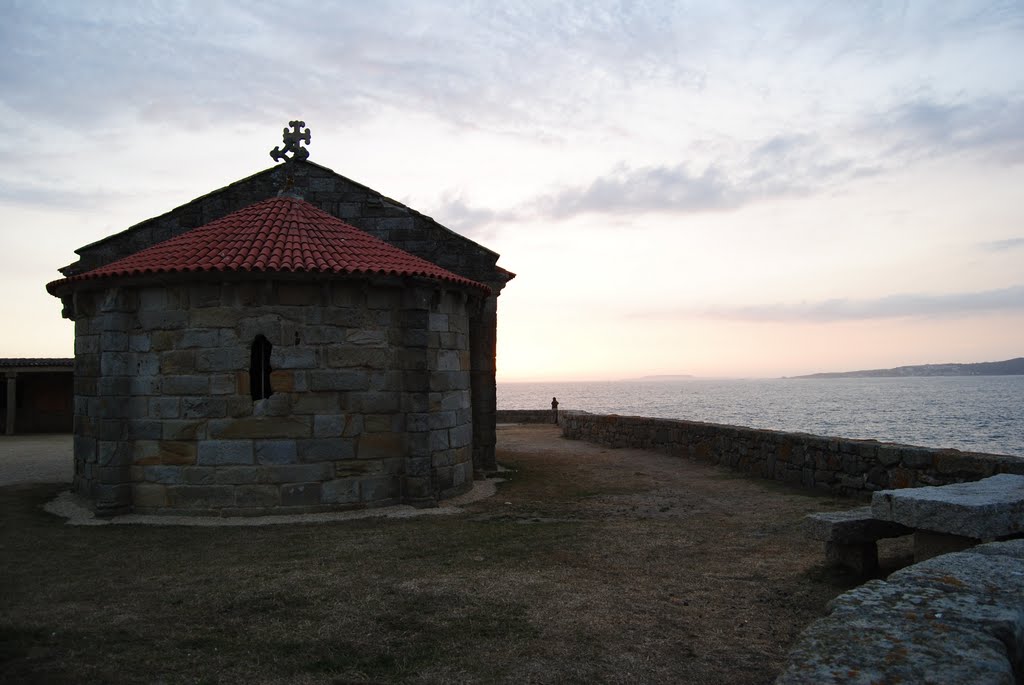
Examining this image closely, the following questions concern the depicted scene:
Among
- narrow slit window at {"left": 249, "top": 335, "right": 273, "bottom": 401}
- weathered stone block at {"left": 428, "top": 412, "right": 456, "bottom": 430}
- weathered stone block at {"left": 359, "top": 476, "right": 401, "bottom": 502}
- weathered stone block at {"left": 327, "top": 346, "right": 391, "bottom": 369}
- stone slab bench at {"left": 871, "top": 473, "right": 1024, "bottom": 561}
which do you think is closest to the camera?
stone slab bench at {"left": 871, "top": 473, "right": 1024, "bottom": 561}

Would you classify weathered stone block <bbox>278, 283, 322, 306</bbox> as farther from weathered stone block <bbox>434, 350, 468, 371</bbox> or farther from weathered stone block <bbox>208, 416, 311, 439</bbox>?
weathered stone block <bbox>434, 350, 468, 371</bbox>

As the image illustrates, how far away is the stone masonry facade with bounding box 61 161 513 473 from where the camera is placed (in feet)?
47.2

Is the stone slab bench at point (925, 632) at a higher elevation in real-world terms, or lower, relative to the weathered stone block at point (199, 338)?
lower

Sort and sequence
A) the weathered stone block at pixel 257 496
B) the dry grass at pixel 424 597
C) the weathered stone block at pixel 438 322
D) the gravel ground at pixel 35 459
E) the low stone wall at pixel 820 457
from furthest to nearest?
the gravel ground at pixel 35 459
the weathered stone block at pixel 438 322
the weathered stone block at pixel 257 496
the low stone wall at pixel 820 457
the dry grass at pixel 424 597

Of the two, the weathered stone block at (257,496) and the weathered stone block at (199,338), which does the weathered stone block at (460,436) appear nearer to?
the weathered stone block at (257,496)

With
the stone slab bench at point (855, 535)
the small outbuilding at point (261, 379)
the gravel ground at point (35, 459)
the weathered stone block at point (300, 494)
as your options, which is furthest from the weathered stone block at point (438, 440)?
the gravel ground at point (35, 459)

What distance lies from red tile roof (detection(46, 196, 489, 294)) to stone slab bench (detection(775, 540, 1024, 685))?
7996 millimetres

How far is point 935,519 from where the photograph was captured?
241 inches

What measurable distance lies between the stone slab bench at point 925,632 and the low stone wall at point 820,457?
215 inches

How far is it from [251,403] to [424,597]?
193 inches

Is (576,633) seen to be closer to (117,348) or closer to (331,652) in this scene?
(331,652)

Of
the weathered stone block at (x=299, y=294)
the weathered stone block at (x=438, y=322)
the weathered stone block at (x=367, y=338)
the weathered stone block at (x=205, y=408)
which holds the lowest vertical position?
the weathered stone block at (x=205, y=408)

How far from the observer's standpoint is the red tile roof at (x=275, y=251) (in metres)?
10.2

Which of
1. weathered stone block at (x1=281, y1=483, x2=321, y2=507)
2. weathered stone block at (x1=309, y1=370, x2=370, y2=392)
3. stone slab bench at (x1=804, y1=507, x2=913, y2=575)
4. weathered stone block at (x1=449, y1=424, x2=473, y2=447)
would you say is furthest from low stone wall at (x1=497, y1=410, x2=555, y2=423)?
stone slab bench at (x1=804, y1=507, x2=913, y2=575)
